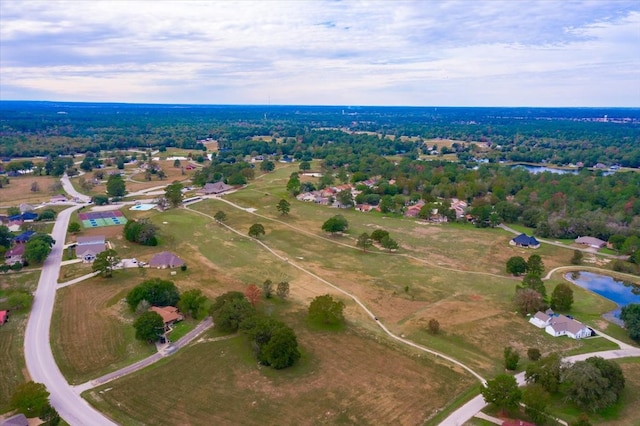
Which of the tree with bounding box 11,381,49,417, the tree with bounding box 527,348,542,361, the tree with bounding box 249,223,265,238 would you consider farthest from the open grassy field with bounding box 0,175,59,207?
the tree with bounding box 527,348,542,361

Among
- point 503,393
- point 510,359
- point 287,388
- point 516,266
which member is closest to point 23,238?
point 287,388

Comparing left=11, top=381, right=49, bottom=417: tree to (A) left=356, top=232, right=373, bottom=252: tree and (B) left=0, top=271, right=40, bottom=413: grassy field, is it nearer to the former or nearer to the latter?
(B) left=0, top=271, right=40, bottom=413: grassy field

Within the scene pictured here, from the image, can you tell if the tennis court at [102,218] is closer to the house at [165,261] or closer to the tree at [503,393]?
the house at [165,261]

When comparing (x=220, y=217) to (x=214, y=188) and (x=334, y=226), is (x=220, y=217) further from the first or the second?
(x=214, y=188)

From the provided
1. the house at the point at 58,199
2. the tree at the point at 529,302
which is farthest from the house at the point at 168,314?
the house at the point at 58,199

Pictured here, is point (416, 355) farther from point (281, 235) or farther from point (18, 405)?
point (281, 235)

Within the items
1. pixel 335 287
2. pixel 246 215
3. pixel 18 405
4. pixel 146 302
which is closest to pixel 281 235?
pixel 246 215
